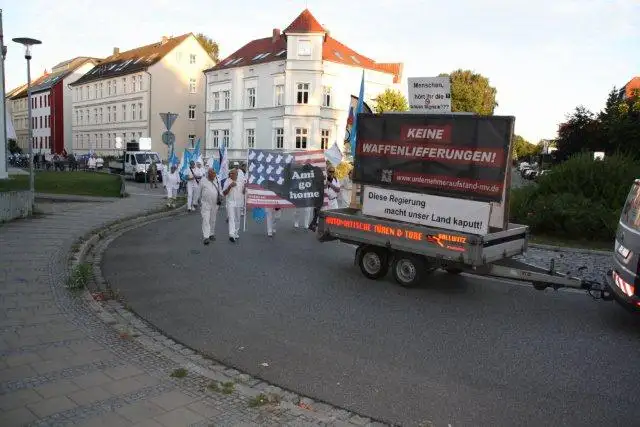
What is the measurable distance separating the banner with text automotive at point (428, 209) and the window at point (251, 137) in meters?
40.5

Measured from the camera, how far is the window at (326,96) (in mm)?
45750

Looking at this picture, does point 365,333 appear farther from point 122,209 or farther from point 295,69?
point 295,69

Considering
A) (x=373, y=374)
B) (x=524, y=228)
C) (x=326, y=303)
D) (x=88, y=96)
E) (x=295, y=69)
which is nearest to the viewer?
(x=373, y=374)

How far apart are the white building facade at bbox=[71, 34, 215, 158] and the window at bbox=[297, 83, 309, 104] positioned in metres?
16.0

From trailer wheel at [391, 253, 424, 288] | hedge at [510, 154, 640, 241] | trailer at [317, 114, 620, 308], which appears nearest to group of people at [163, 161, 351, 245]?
trailer at [317, 114, 620, 308]

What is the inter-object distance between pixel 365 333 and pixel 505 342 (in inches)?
64.2

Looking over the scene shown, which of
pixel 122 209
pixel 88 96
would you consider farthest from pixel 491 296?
pixel 88 96

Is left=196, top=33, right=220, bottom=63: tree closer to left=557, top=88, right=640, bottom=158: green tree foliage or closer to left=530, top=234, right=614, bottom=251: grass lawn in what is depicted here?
left=557, top=88, right=640, bottom=158: green tree foliage

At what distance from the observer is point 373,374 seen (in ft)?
17.7

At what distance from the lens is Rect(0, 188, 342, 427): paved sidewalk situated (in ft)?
14.1

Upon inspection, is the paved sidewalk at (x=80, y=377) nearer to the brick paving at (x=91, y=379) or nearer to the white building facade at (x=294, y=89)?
the brick paving at (x=91, y=379)

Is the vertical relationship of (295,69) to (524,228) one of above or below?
above

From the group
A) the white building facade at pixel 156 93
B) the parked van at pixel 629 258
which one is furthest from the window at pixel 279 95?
the parked van at pixel 629 258

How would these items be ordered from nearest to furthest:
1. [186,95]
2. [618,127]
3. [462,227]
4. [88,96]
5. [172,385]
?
[172,385] → [462,227] → [618,127] → [186,95] → [88,96]
